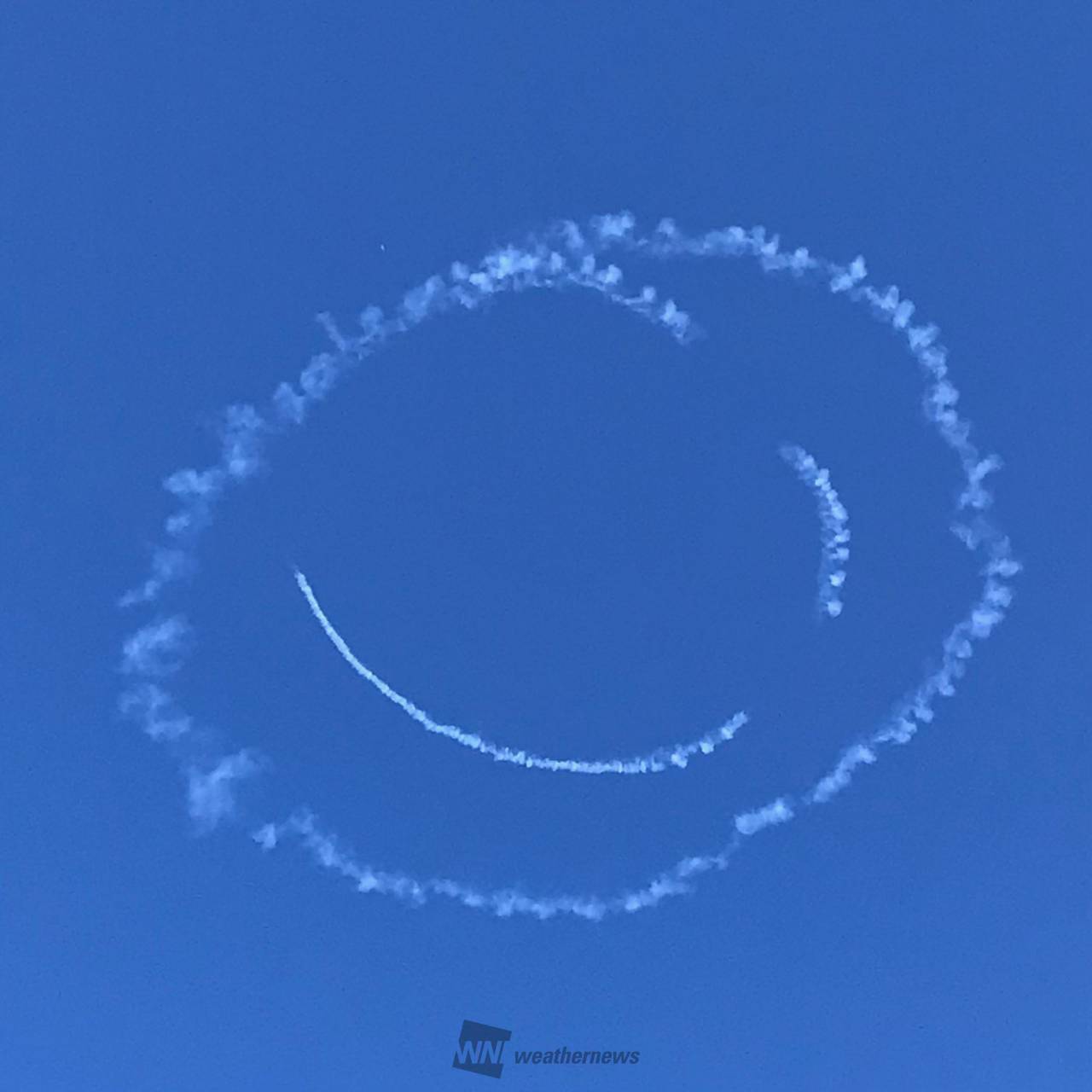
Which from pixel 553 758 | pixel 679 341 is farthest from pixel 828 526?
pixel 553 758

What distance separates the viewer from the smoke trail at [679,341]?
212 inches

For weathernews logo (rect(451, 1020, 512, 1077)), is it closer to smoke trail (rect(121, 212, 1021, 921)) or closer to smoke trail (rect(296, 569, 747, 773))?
smoke trail (rect(121, 212, 1021, 921))

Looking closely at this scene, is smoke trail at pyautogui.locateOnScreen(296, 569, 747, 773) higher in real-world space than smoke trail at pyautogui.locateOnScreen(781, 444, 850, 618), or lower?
lower

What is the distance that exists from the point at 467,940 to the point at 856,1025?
2.28m

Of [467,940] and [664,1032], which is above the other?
[467,940]

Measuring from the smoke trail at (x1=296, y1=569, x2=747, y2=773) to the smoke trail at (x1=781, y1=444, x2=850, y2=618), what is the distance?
83cm

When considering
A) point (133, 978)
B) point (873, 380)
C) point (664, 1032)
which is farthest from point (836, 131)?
point (133, 978)

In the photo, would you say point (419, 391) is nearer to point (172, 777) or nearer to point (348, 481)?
point (348, 481)

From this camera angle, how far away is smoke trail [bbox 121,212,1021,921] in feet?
17.6

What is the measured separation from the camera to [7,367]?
543 cm

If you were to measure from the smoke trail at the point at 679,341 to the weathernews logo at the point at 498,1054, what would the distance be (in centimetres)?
70

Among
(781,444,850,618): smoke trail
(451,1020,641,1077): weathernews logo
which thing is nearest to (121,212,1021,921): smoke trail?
(781,444,850,618): smoke trail

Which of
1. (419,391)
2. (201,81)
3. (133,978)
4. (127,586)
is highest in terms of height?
(201,81)

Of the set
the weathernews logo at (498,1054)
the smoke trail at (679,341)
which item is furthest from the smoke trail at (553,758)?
the weathernews logo at (498,1054)
